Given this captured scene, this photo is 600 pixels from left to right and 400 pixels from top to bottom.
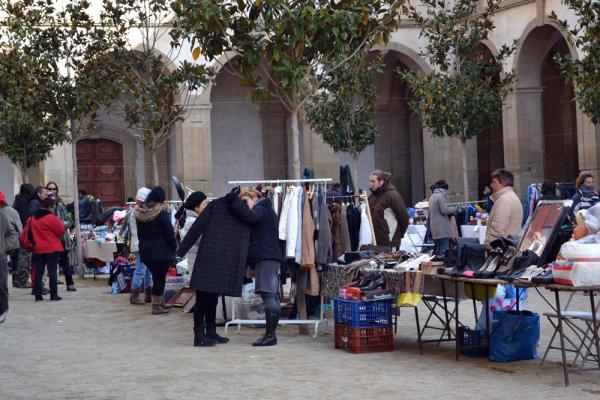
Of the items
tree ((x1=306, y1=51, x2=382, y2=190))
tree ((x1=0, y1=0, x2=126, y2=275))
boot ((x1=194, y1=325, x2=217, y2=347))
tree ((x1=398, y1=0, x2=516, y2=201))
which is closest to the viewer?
boot ((x1=194, y1=325, x2=217, y2=347))

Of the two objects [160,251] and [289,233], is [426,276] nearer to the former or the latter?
[289,233]

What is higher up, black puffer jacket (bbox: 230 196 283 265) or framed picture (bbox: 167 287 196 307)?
black puffer jacket (bbox: 230 196 283 265)

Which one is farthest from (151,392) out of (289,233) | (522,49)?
(522,49)

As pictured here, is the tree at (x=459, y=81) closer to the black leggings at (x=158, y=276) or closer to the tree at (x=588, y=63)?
the tree at (x=588, y=63)

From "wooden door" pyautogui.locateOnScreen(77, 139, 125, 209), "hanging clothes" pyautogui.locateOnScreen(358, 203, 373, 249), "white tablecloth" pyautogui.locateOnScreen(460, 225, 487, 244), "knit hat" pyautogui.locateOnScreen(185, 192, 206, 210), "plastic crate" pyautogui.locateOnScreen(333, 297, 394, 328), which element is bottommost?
"plastic crate" pyautogui.locateOnScreen(333, 297, 394, 328)

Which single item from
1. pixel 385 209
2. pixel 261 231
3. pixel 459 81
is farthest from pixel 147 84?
pixel 261 231

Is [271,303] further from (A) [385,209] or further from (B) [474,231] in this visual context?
(B) [474,231]

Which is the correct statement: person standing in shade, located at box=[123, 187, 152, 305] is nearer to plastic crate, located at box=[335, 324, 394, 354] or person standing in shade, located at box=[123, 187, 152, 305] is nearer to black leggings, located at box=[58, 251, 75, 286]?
black leggings, located at box=[58, 251, 75, 286]

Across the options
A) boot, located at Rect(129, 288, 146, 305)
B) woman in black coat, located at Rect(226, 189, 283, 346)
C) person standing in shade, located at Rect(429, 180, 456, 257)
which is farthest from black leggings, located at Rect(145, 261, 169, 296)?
person standing in shade, located at Rect(429, 180, 456, 257)

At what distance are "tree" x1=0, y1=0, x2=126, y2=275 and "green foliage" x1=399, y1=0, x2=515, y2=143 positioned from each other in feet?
21.7

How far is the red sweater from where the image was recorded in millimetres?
17188

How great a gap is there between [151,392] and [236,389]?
0.65 meters

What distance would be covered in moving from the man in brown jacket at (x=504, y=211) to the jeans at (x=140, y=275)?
6.66 meters

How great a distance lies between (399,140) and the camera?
120 ft
